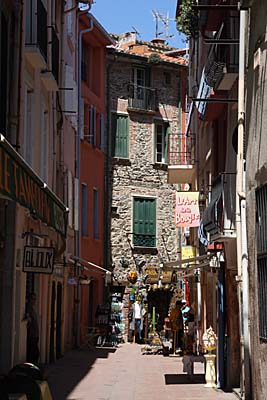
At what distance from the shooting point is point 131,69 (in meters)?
39.7

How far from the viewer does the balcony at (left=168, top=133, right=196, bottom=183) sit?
32.2 meters

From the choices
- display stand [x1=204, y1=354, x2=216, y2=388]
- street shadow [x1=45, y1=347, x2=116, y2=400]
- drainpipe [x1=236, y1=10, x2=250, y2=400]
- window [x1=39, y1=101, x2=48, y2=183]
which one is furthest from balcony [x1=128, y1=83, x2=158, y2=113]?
drainpipe [x1=236, y1=10, x2=250, y2=400]

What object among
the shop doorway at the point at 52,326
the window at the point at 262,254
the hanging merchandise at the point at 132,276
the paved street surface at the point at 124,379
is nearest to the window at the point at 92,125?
the hanging merchandise at the point at 132,276

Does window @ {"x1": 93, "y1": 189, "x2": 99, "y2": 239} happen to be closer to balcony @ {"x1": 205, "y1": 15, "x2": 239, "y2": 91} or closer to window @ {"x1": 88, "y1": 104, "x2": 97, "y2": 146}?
Result: window @ {"x1": 88, "y1": 104, "x2": 97, "y2": 146}

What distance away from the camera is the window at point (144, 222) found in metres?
39.0

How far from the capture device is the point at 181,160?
3769 cm

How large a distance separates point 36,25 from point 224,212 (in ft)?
18.1

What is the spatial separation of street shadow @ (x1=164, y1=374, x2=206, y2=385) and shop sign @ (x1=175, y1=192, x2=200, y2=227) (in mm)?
8103

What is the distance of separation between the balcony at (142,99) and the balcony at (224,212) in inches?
824

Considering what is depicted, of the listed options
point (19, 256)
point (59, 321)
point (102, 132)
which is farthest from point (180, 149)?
point (19, 256)

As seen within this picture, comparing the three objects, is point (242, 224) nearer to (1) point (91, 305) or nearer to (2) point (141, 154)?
(1) point (91, 305)

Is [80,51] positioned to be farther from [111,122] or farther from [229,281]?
[229,281]

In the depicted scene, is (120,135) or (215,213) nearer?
(215,213)

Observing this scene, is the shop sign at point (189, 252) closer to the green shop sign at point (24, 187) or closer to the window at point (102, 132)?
the window at point (102, 132)
